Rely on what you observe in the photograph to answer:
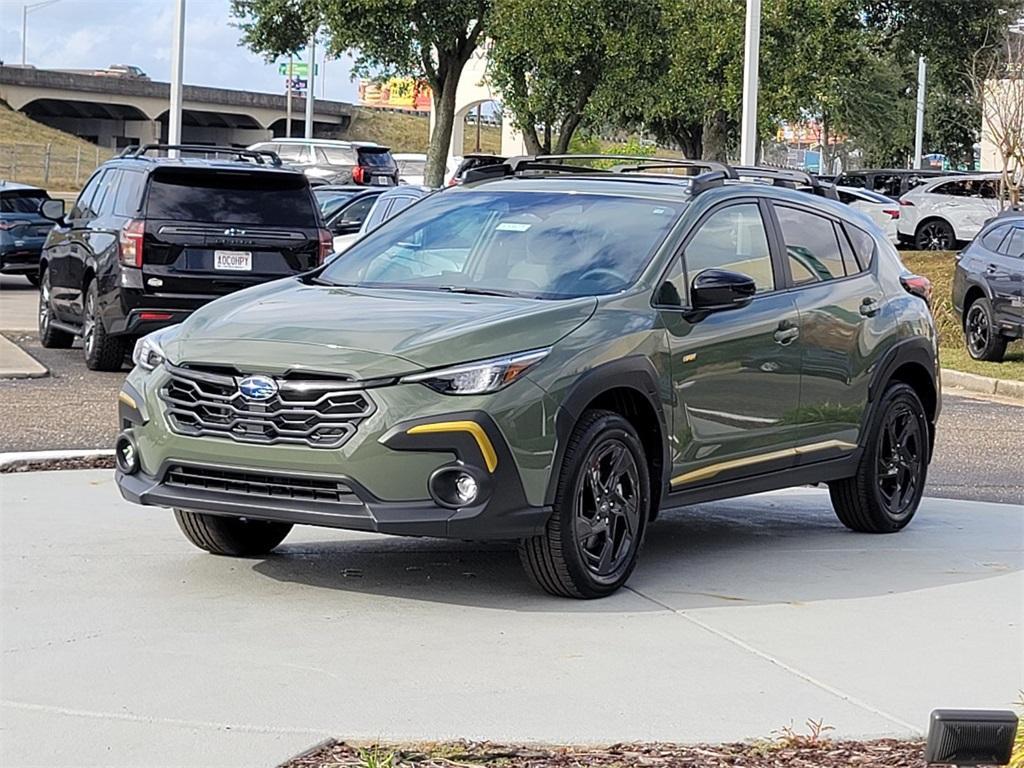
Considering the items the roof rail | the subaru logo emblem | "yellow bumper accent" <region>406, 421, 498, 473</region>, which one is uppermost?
the roof rail

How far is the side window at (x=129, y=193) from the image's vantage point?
49.6ft

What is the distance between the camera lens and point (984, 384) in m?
18.7

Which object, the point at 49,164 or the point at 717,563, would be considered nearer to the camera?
the point at 717,563

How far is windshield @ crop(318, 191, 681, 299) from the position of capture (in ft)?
25.6

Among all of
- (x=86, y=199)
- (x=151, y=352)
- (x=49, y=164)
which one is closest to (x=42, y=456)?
(x=151, y=352)

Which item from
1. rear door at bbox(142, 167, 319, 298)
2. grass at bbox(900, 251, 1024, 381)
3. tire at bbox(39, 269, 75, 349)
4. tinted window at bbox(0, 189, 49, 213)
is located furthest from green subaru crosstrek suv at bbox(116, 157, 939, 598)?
tinted window at bbox(0, 189, 49, 213)

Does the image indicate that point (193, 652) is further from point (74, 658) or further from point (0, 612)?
point (0, 612)

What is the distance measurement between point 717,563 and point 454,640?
6.99 ft

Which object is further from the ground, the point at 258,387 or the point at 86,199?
the point at 86,199

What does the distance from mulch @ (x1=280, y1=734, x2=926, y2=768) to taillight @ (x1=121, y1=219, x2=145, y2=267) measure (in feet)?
33.9

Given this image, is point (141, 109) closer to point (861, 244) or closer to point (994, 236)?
point (994, 236)

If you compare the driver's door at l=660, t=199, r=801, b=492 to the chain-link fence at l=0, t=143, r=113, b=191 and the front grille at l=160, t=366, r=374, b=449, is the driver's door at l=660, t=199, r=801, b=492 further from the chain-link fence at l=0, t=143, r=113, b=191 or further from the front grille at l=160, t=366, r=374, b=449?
the chain-link fence at l=0, t=143, r=113, b=191

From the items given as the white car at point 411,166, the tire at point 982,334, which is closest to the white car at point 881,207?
the tire at point 982,334

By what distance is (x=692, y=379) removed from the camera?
7816 mm
